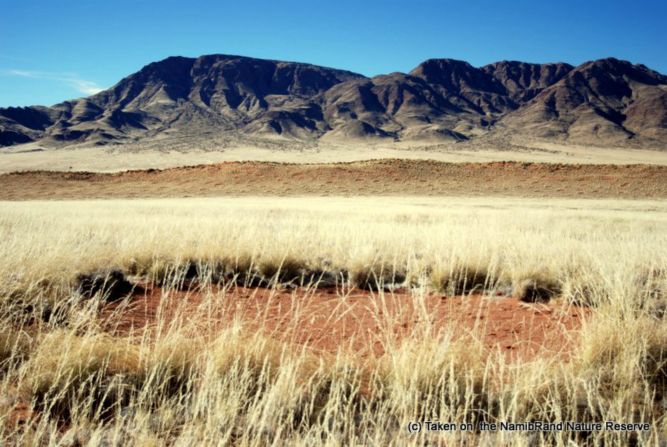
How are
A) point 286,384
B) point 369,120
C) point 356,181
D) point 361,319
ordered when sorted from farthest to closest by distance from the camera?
point 369,120, point 356,181, point 361,319, point 286,384

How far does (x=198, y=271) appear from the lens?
598cm

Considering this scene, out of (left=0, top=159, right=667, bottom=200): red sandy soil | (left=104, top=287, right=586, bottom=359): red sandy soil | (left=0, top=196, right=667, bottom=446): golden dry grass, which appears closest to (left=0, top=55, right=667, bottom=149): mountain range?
(left=0, top=159, right=667, bottom=200): red sandy soil

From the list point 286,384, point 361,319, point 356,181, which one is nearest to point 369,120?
point 356,181

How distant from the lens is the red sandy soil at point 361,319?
12.1 feet

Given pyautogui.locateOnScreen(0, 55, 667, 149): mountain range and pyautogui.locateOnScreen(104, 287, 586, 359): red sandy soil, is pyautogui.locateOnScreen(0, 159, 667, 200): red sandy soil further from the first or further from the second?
pyautogui.locateOnScreen(0, 55, 667, 149): mountain range

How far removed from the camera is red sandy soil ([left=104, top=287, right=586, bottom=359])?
3695mm

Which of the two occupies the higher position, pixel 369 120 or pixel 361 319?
pixel 369 120

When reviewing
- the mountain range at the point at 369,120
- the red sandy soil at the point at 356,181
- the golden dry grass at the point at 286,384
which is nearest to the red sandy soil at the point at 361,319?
the golden dry grass at the point at 286,384

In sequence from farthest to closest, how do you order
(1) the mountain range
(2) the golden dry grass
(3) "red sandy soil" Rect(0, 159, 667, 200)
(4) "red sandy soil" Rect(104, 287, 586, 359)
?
(1) the mountain range, (3) "red sandy soil" Rect(0, 159, 667, 200), (4) "red sandy soil" Rect(104, 287, 586, 359), (2) the golden dry grass

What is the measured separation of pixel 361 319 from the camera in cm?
442

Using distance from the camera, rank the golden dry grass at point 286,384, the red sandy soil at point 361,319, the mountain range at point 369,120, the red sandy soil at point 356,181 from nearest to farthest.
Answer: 1. the golden dry grass at point 286,384
2. the red sandy soil at point 361,319
3. the red sandy soil at point 356,181
4. the mountain range at point 369,120

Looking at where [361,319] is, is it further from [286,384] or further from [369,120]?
[369,120]

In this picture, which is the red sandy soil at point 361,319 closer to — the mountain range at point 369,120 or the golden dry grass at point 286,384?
the golden dry grass at point 286,384

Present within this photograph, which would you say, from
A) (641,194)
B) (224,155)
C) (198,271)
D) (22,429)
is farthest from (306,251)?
(224,155)
